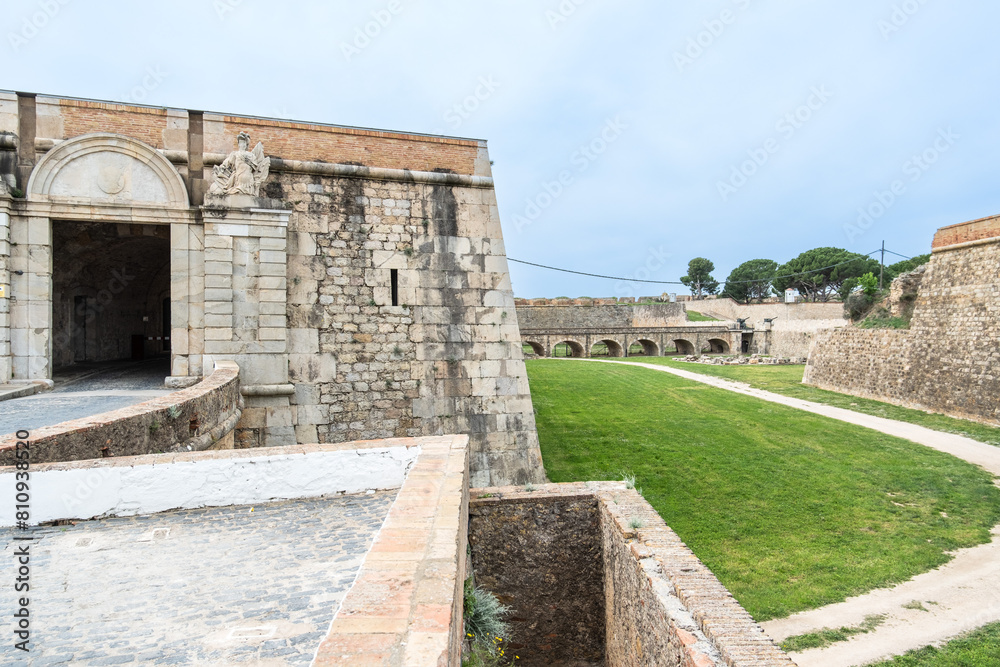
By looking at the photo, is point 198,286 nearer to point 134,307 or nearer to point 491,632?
point 491,632

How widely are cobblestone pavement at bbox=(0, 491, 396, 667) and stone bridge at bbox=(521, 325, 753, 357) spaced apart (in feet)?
120

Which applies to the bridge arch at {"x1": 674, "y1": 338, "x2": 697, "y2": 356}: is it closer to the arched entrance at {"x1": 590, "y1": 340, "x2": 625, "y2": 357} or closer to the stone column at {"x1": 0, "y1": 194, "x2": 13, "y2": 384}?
the arched entrance at {"x1": 590, "y1": 340, "x2": 625, "y2": 357}

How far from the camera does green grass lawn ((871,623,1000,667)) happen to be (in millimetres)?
5137

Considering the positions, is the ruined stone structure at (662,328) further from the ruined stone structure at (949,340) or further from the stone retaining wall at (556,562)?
the stone retaining wall at (556,562)

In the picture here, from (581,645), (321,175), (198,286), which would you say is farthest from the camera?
(321,175)

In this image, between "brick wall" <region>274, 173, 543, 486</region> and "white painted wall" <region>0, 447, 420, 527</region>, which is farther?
"brick wall" <region>274, 173, 543, 486</region>

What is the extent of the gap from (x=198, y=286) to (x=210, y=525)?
5.87 m

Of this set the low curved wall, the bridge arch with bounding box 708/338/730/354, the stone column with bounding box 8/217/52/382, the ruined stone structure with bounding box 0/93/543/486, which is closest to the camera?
the low curved wall

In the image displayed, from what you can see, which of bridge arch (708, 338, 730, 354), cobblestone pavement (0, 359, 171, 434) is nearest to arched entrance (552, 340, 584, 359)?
bridge arch (708, 338, 730, 354)

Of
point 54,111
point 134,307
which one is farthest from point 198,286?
point 134,307

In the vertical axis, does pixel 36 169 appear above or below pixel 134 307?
above

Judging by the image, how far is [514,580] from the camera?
221 inches

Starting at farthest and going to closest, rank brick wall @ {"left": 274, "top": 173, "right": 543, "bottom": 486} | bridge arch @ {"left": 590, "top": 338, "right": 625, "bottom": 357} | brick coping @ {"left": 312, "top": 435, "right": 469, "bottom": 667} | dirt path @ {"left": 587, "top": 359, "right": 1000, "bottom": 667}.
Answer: bridge arch @ {"left": 590, "top": 338, "right": 625, "bottom": 357} < brick wall @ {"left": 274, "top": 173, "right": 543, "bottom": 486} < dirt path @ {"left": 587, "top": 359, "right": 1000, "bottom": 667} < brick coping @ {"left": 312, "top": 435, "right": 469, "bottom": 667}

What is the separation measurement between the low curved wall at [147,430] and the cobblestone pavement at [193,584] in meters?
0.86
